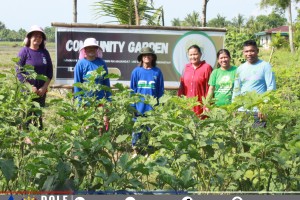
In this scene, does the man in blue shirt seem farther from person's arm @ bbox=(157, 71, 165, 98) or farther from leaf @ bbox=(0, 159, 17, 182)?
leaf @ bbox=(0, 159, 17, 182)

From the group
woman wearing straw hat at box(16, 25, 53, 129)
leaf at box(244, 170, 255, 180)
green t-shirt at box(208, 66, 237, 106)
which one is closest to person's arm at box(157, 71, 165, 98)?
green t-shirt at box(208, 66, 237, 106)

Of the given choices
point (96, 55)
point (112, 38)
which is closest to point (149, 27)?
point (112, 38)

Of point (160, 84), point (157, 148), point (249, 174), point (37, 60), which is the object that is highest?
point (37, 60)

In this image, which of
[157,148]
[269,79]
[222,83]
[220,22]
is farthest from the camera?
[220,22]

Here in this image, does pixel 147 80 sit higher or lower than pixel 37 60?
lower

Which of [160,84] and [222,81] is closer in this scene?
[222,81]

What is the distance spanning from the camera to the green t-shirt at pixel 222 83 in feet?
19.4

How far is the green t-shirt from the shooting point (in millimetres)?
5902

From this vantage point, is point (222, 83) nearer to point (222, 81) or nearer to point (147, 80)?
point (222, 81)

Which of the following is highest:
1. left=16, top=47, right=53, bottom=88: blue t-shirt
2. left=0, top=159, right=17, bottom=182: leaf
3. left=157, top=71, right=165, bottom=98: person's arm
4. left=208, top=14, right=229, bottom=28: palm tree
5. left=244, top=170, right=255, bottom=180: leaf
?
left=208, top=14, right=229, bottom=28: palm tree

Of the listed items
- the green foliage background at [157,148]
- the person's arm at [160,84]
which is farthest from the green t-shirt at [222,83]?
the green foliage background at [157,148]

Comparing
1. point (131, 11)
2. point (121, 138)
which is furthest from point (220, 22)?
point (121, 138)

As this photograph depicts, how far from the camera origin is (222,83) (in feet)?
19.8

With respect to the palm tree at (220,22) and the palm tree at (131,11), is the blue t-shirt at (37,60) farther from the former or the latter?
the palm tree at (220,22)
